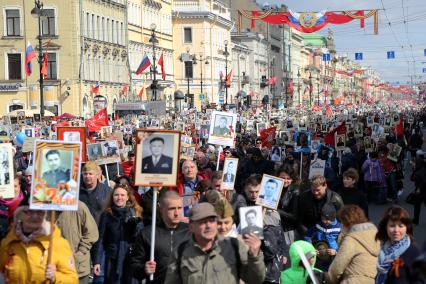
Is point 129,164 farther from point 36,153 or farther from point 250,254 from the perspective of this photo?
point 250,254

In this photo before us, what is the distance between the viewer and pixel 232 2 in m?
131

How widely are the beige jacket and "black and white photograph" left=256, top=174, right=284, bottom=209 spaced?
6.24ft

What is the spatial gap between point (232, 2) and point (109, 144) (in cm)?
11446

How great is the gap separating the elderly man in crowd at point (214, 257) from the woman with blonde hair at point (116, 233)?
11.2 feet

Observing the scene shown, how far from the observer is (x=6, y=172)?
1022cm

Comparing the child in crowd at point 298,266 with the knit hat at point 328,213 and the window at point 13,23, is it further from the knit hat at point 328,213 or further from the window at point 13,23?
the window at point 13,23

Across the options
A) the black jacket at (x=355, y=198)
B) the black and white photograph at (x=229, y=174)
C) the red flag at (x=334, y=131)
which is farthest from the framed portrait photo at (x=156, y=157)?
the red flag at (x=334, y=131)

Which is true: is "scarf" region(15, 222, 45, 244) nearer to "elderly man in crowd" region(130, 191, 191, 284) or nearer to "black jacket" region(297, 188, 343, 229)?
"elderly man in crowd" region(130, 191, 191, 284)

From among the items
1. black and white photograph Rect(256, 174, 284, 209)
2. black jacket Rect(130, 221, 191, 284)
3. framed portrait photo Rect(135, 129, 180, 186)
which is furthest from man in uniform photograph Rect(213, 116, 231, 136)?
black jacket Rect(130, 221, 191, 284)

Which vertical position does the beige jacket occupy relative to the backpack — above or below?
below

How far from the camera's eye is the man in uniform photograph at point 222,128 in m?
15.5

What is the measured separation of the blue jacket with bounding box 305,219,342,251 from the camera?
9148 mm

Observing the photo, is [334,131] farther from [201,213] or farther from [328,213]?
[201,213]

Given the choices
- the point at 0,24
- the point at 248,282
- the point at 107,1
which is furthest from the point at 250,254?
the point at 107,1
